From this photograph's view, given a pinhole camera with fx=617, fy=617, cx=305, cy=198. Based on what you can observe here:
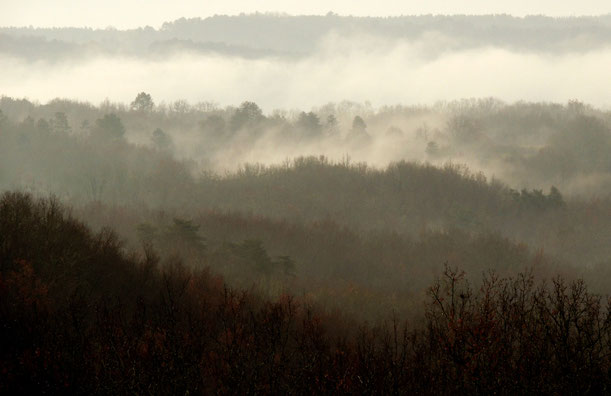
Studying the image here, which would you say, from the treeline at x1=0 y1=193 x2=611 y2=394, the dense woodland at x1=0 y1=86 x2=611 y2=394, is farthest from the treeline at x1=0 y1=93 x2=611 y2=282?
the treeline at x1=0 y1=193 x2=611 y2=394

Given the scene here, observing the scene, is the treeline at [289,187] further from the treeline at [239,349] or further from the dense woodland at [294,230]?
the treeline at [239,349]

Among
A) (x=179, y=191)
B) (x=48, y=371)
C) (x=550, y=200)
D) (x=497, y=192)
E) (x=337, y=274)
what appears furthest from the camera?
(x=497, y=192)

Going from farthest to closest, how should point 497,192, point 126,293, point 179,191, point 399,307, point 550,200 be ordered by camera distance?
1. point 497,192
2. point 179,191
3. point 550,200
4. point 399,307
5. point 126,293

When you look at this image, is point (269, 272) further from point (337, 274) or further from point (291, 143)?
point (291, 143)

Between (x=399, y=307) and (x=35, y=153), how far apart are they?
7271 cm

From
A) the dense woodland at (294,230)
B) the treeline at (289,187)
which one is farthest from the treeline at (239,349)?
the treeline at (289,187)

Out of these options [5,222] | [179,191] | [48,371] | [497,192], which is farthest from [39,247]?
[497,192]

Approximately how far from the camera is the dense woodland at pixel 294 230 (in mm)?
16297

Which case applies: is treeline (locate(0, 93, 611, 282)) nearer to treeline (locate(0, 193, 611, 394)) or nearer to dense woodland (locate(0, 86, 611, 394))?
dense woodland (locate(0, 86, 611, 394))

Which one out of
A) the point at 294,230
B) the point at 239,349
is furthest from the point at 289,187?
the point at 239,349

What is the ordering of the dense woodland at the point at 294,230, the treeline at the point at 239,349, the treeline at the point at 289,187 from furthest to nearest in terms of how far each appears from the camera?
the treeline at the point at 289,187 → the dense woodland at the point at 294,230 → the treeline at the point at 239,349

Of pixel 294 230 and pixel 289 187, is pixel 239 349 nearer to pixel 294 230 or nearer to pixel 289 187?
pixel 294 230

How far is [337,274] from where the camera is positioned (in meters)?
76.5

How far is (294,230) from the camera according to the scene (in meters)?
86.2
